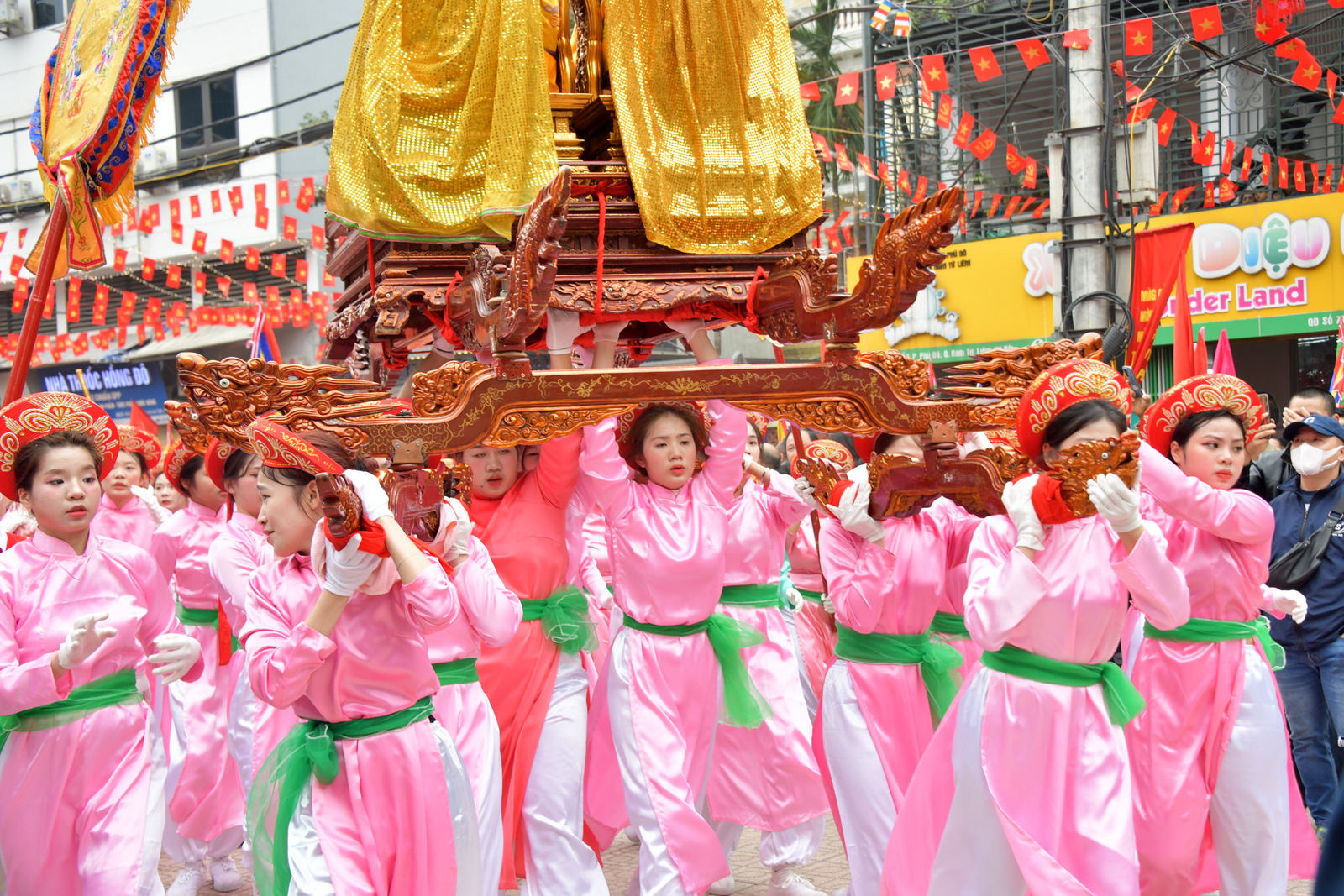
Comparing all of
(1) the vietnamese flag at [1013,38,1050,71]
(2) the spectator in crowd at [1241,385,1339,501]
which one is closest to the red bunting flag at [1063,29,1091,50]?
(1) the vietnamese flag at [1013,38,1050,71]

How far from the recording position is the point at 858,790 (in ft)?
13.6

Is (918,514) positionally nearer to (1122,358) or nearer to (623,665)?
(623,665)

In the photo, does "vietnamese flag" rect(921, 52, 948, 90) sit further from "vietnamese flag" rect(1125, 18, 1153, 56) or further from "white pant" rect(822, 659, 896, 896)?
"white pant" rect(822, 659, 896, 896)

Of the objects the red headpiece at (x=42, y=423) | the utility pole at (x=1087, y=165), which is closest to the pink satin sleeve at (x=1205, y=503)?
the red headpiece at (x=42, y=423)

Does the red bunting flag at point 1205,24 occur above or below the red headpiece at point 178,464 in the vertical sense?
above

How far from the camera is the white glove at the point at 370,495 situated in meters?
3.00

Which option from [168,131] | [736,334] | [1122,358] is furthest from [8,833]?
[168,131]

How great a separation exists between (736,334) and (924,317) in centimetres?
449

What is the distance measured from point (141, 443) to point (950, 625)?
13.2 feet

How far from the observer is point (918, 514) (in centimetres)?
438

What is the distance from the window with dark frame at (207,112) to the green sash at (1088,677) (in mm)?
16553

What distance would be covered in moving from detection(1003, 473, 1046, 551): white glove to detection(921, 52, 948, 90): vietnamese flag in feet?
24.2

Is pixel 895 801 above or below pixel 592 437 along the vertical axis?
below

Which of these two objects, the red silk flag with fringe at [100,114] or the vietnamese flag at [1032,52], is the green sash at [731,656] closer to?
the red silk flag with fringe at [100,114]
